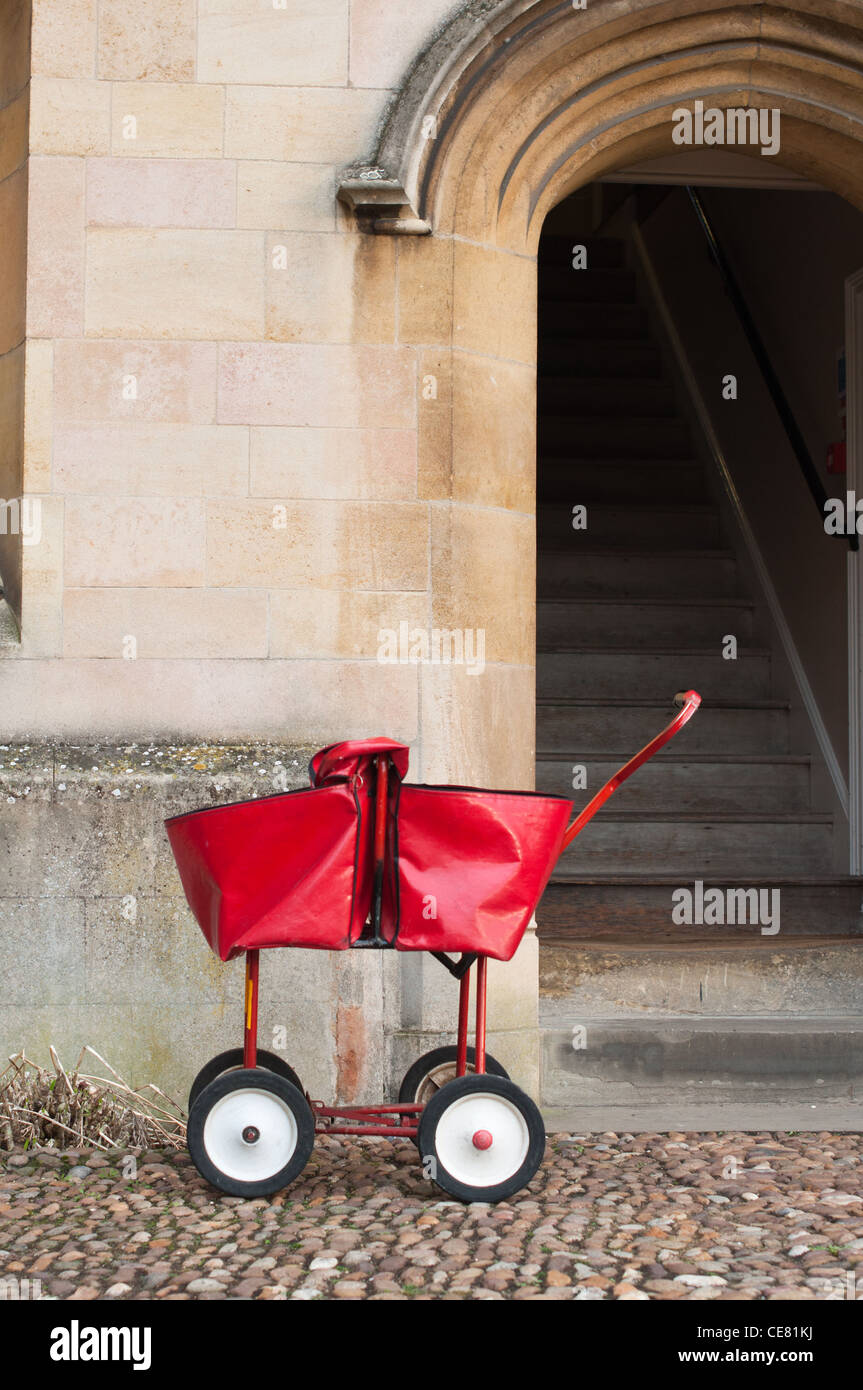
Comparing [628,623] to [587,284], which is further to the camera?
[587,284]

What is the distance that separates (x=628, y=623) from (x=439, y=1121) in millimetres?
3960

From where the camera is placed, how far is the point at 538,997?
446 cm

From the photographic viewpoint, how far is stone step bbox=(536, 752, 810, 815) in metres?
6.09

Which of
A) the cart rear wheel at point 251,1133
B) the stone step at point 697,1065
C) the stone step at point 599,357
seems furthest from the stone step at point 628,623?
the cart rear wheel at point 251,1133

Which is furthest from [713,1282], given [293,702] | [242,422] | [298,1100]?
[242,422]

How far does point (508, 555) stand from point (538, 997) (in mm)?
1368

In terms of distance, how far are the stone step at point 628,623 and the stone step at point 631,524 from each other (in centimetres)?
61

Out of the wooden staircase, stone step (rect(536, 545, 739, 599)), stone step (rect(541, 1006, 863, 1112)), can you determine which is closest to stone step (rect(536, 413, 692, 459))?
the wooden staircase

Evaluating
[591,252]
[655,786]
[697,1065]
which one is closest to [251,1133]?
[697,1065]

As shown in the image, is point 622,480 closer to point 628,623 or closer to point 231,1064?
point 628,623

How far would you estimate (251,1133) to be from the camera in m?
3.26

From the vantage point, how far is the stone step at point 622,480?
25.5 ft

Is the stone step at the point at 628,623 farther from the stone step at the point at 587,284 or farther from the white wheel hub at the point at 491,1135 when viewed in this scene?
the white wheel hub at the point at 491,1135

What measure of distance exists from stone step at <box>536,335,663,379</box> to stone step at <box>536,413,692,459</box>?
0.56 metres
